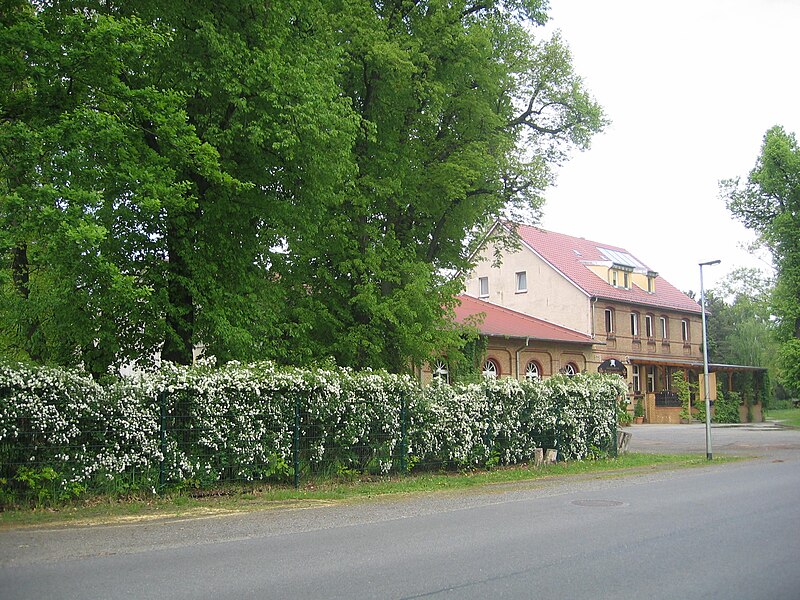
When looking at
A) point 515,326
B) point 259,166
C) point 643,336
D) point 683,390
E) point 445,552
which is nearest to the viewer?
point 445,552

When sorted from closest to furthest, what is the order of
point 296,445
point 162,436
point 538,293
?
point 162,436
point 296,445
point 538,293

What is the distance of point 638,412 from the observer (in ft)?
164

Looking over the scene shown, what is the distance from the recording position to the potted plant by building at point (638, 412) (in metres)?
49.8

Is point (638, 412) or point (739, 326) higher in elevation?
point (739, 326)

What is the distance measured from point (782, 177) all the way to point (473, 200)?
2973 centimetres

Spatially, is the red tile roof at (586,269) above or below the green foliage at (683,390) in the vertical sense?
above

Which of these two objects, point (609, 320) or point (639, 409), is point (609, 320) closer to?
point (609, 320)

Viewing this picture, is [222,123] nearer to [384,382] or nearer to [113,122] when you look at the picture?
[113,122]

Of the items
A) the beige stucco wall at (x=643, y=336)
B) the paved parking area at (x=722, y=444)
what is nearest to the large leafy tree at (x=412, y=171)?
the paved parking area at (x=722, y=444)

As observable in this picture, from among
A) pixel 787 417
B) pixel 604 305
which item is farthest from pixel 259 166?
pixel 787 417

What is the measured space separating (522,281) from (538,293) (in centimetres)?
155

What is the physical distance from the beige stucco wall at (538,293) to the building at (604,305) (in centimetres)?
6

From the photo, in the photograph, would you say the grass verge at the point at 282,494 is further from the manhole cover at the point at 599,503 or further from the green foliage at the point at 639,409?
the green foliage at the point at 639,409

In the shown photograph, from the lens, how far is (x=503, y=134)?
24.0 m
